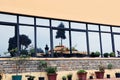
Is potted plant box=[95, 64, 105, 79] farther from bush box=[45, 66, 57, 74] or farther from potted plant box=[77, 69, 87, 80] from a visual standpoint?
bush box=[45, 66, 57, 74]

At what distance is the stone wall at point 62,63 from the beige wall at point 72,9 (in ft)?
8.18

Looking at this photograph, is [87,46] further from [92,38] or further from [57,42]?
[57,42]

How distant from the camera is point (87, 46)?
16.0 m

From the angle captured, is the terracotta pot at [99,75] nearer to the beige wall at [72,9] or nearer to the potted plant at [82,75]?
the potted plant at [82,75]

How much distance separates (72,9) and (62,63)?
3418 mm

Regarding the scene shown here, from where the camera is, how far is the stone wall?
12562 mm

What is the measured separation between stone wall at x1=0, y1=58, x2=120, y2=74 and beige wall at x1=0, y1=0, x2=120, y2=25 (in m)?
2.49

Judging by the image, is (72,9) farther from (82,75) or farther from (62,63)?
(82,75)

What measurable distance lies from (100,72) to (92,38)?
239 cm

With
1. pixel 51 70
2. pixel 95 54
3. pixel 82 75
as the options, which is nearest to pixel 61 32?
pixel 95 54

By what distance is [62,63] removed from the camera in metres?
14.2

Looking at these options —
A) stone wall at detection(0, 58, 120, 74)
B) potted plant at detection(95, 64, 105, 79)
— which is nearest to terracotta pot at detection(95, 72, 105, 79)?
potted plant at detection(95, 64, 105, 79)

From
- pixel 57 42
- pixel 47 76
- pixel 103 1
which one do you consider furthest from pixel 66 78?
pixel 103 1

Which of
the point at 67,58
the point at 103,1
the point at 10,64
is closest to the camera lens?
the point at 10,64
